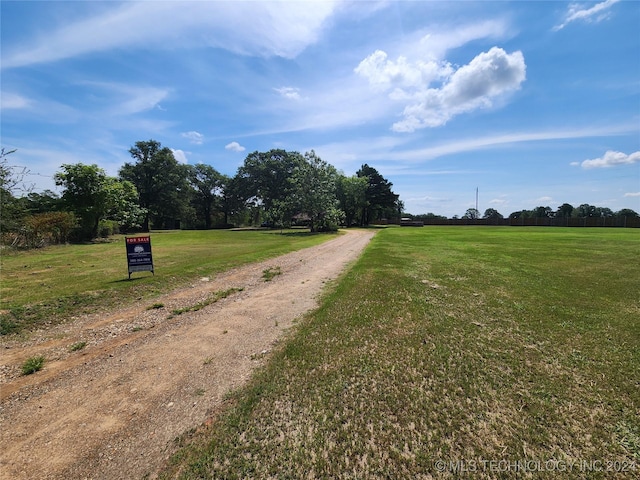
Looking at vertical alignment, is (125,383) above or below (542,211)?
below

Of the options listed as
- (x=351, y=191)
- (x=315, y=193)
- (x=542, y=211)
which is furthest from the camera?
(x=542, y=211)

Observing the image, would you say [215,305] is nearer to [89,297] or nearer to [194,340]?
[194,340]

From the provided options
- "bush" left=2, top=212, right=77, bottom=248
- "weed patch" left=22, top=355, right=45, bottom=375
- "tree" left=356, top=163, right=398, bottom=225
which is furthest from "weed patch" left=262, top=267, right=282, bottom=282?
"tree" left=356, top=163, right=398, bottom=225

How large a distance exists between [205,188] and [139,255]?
6028 centimetres

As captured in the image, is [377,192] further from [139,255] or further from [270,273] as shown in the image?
[139,255]

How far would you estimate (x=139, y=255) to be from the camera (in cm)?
1020

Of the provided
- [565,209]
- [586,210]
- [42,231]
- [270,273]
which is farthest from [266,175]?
[586,210]

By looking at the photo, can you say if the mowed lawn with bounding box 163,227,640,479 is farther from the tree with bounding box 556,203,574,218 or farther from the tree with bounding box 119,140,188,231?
the tree with bounding box 556,203,574,218

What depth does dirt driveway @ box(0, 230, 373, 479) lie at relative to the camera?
9.57 ft

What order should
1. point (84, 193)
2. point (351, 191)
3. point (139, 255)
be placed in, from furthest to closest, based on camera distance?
point (351, 191), point (84, 193), point (139, 255)

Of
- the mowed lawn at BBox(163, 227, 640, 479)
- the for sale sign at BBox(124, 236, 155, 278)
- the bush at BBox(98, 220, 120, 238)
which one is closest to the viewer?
the mowed lawn at BBox(163, 227, 640, 479)

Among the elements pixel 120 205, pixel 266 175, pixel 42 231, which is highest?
pixel 266 175

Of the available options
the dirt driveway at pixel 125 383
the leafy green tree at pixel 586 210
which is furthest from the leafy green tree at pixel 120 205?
the leafy green tree at pixel 586 210

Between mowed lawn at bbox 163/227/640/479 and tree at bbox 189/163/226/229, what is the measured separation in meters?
65.1
